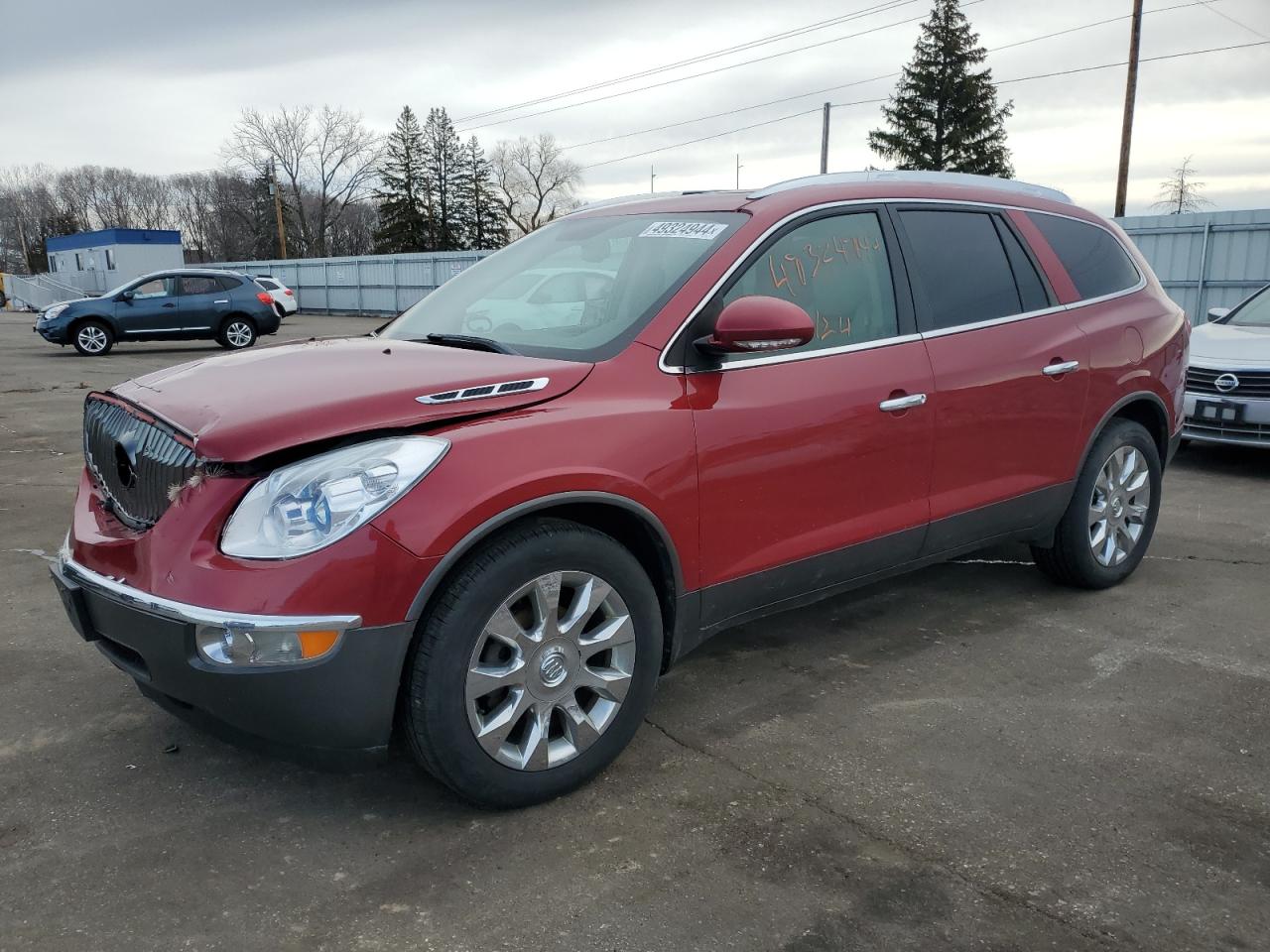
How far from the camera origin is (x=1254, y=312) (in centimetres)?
897

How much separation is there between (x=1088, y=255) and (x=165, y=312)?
18.9 metres

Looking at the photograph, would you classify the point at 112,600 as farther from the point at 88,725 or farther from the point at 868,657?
the point at 868,657

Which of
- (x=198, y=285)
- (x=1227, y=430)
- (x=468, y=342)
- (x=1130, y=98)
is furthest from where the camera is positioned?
(x=1130, y=98)

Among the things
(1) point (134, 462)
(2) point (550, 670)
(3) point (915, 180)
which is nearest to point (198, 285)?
(3) point (915, 180)

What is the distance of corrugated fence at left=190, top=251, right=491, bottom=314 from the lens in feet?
108

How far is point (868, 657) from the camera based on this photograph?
3.98m

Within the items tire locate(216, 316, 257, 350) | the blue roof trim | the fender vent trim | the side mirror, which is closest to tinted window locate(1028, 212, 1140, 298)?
the side mirror

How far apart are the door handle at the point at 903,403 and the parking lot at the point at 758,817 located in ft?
3.30

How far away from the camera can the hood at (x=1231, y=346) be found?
25.2 feet

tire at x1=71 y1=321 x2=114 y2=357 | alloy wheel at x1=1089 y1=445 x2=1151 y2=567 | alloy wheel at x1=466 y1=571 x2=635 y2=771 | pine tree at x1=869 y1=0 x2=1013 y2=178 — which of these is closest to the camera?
alloy wheel at x1=466 y1=571 x2=635 y2=771

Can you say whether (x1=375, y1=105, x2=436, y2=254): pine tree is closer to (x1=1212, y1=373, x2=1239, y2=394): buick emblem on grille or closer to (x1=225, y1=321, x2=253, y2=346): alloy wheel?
(x1=225, y1=321, x2=253, y2=346): alloy wheel

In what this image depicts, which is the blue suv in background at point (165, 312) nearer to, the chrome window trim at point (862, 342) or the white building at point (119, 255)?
the chrome window trim at point (862, 342)

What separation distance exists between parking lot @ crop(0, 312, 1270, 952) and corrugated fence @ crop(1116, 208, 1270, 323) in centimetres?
1446

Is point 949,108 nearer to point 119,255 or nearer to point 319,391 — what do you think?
point 119,255
